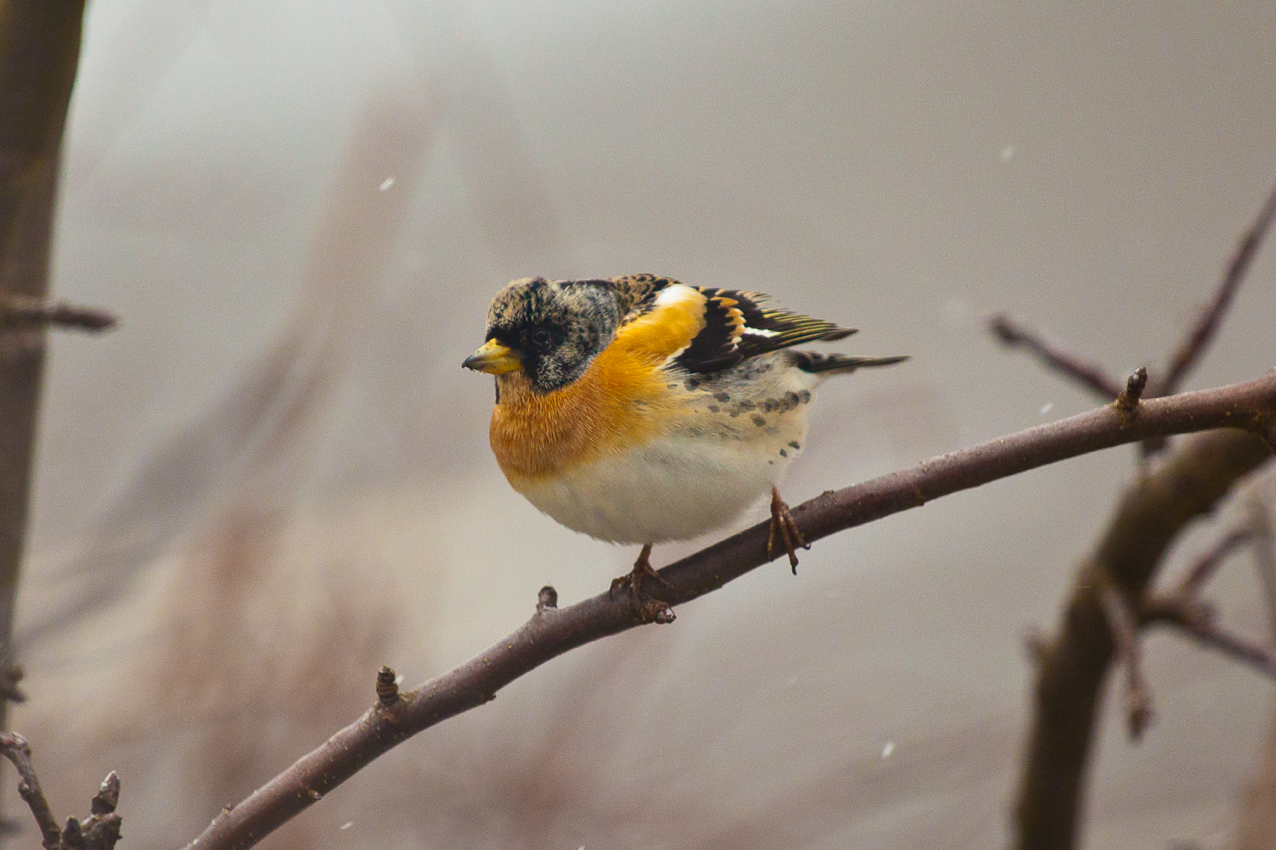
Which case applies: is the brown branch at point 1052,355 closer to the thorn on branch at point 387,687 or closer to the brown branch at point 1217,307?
the brown branch at point 1217,307

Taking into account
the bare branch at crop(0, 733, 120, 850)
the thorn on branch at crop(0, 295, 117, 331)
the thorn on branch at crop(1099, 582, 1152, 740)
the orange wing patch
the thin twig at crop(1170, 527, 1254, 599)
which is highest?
the thorn on branch at crop(0, 295, 117, 331)

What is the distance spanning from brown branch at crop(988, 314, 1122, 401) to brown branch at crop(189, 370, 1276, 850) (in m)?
0.56

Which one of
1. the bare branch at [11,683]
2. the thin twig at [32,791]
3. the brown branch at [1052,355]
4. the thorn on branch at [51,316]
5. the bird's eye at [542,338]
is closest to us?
the thin twig at [32,791]

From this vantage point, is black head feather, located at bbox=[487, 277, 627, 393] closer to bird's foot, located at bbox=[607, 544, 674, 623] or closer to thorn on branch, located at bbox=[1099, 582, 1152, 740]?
bird's foot, located at bbox=[607, 544, 674, 623]

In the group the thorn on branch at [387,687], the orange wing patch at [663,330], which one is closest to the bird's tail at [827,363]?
the orange wing patch at [663,330]

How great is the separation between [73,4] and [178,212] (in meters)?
1.78

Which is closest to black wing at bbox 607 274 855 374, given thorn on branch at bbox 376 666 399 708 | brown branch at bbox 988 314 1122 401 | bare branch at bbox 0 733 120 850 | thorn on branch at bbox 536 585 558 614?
brown branch at bbox 988 314 1122 401

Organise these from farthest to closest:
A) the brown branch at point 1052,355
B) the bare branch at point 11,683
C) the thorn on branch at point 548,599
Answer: the brown branch at point 1052,355 → the thorn on branch at point 548,599 → the bare branch at point 11,683

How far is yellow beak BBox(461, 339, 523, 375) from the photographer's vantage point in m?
1.31

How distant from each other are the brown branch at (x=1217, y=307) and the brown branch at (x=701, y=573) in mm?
572

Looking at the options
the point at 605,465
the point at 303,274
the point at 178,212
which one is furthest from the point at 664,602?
the point at 178,212

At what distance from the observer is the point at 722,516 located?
1518 mm

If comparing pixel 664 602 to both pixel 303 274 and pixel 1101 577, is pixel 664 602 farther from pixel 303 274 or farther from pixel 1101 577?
pixel 303 274

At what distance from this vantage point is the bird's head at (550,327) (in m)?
1.44
